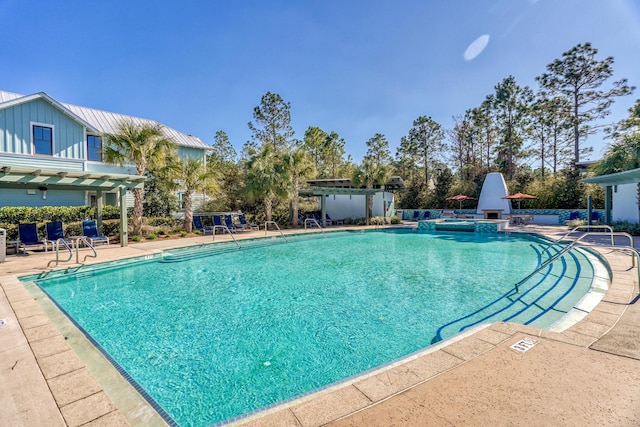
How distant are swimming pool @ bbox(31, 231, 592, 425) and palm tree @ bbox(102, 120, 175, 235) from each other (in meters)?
4.86

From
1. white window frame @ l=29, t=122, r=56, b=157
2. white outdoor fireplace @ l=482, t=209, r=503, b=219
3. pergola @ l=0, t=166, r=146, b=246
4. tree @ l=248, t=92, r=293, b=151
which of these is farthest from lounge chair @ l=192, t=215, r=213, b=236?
white outdoor fireplace @ l=482, t=209, r=503, b=219

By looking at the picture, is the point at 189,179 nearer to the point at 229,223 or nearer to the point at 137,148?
the point at 137,148

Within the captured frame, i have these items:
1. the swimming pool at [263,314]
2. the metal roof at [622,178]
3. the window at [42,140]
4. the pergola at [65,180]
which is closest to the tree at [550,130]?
the metal roof at [622,178]

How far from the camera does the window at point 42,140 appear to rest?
14.6 metres

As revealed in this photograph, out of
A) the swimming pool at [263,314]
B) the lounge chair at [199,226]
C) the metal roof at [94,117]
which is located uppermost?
the metal roof at [94,117]

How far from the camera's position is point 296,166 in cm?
1778

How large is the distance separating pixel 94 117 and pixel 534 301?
2255 centimetres

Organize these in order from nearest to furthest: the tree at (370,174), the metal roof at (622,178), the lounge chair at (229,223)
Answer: the metal roof at (622,178) → the lounge chair at (229,223) → the tree at (370,174)

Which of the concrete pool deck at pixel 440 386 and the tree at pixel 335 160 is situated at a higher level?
the tree at pixel 335 160

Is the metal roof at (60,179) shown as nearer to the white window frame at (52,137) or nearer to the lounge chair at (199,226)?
the lounge chair at (199,226)

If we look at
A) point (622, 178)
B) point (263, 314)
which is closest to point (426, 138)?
point (622, 178)

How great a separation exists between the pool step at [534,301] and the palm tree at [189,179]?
13.1 meters

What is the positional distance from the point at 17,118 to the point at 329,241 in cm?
1556

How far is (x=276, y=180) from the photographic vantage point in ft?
56.4
